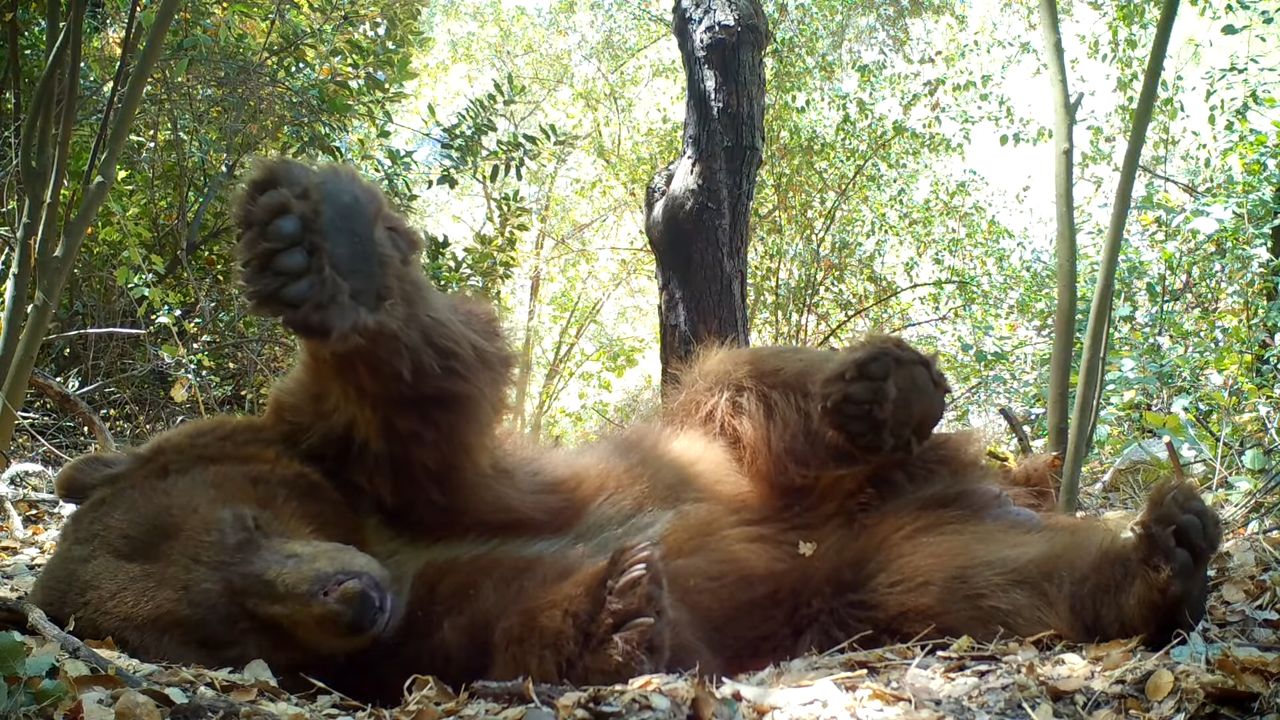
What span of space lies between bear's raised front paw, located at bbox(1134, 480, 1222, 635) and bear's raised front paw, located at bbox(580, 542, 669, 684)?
1.50 meters

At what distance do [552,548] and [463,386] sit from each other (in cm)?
66

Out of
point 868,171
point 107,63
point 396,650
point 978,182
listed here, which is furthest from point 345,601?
point 978,182

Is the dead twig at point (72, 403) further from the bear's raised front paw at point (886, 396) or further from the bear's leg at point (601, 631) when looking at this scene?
the bear's raised front paw at point (886, 396)

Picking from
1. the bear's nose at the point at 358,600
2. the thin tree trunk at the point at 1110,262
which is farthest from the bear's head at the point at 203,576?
the thin tree trunk at the point at 1110,262

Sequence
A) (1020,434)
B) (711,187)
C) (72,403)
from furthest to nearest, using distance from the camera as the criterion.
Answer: (72,403) → (711,187) → (1020,434)

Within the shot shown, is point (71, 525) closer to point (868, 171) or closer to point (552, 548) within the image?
point (552, 548)

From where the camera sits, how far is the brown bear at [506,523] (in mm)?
2939

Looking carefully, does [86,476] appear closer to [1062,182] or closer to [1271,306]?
[1062,182]

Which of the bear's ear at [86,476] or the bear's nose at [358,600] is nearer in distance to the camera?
the bear's nose at [358,600]

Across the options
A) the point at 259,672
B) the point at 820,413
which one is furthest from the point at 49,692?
the point at 820,413

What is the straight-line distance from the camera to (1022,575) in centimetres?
343

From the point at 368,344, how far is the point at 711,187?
3.05 metres

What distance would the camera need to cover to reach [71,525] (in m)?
3.27

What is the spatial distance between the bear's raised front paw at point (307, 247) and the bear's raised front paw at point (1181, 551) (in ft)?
8.12
